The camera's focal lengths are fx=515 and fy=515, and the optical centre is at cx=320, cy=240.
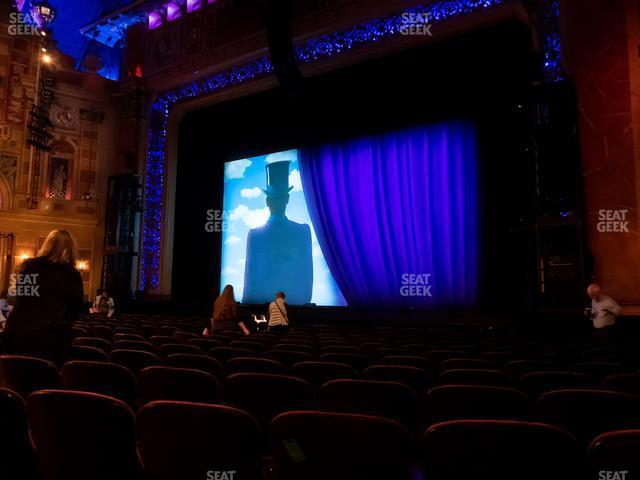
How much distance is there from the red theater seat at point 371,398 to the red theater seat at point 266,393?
107 mm

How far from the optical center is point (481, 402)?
245 cm

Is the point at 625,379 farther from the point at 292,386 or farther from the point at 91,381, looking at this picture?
the point at 91,381

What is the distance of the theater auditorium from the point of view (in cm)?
191

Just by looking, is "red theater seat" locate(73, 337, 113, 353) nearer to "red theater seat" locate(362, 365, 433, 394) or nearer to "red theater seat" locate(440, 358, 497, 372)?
"red theater seat" locate(362, 365, 433, 394)

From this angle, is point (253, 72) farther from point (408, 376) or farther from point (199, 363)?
point (408, 376)

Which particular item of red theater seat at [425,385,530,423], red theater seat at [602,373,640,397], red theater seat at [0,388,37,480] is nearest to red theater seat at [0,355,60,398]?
red theater seat at [0,388,37,480]

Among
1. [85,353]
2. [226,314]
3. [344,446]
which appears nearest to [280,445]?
[344,446]

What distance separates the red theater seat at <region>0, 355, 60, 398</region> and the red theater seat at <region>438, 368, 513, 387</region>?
2.26 meters

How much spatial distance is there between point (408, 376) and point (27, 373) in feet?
7.36

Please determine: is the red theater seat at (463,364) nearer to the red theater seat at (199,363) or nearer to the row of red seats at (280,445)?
the red theater seat at (199,363)

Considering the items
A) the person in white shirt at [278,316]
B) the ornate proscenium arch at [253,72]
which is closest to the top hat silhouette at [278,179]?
the ornate proscenium arch at [253,72]

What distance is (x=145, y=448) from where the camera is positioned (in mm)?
1911

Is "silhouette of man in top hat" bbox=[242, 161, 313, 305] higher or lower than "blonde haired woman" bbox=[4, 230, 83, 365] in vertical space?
higher

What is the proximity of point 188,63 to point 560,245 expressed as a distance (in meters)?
11.4
